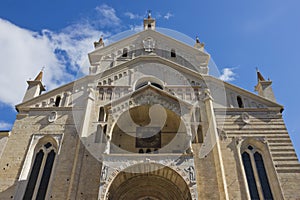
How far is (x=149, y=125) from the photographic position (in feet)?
61.5

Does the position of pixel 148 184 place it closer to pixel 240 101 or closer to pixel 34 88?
pixel 240 101

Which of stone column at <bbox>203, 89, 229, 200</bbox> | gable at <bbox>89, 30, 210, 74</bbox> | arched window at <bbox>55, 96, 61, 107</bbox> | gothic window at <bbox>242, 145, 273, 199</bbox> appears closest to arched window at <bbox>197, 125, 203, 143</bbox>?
stone column at <bbox>203, 89, 229, 200</bbox>

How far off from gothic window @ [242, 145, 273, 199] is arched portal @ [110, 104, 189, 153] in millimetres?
3920

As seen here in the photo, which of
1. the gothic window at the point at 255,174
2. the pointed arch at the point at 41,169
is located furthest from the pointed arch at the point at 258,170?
the pointed arch at the point at 41,169

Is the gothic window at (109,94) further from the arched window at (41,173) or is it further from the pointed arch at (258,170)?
the pointed arch at (258,170)

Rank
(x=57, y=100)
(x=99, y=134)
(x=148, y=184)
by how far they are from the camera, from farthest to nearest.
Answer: (x=57, y=100), (x=148, y=184), (x=99, y=134)

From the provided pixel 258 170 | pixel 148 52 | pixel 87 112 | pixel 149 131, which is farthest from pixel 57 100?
pixel 258 170

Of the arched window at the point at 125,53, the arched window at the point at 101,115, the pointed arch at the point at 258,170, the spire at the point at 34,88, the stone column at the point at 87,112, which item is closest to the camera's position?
the pointed arch at the point at 258,170

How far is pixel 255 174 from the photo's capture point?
52.4 feet

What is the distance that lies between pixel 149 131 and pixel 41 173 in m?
7.17

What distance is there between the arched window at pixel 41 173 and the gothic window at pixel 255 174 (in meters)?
11.7

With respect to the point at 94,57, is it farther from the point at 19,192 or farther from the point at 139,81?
the point at 19,192

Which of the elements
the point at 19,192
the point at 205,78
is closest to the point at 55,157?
the point at 19,192

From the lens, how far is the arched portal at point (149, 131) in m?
17.6
